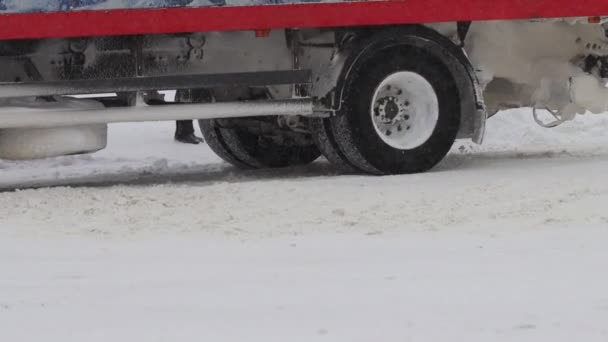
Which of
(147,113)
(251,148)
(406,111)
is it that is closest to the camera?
(147,113)

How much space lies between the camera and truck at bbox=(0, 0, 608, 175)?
352 inches

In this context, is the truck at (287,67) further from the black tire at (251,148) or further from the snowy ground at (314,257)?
the black tire at (251,148)

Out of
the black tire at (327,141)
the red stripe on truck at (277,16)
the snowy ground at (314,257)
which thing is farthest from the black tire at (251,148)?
the red stripe on truck at (277,16)

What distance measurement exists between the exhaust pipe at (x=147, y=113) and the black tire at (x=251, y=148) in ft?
4.97

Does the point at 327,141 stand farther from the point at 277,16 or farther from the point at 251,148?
the point at 251,148

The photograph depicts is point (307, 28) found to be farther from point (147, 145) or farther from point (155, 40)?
point (147, 145)

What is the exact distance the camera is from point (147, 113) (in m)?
9.24

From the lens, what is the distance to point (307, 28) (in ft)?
31.7

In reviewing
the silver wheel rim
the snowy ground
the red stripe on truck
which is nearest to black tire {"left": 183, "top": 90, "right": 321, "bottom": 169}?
the snowy ground

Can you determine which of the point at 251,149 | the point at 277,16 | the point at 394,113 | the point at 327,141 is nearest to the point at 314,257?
the point at 277,16

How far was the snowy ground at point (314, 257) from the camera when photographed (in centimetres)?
488

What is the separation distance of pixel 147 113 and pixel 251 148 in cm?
203

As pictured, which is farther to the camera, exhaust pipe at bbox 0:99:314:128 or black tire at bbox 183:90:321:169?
black tire at bbox 183:90:321:169

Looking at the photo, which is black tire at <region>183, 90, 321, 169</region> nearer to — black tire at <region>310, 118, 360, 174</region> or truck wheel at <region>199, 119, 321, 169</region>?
truck wheel at <region>199, 119, 321, 169</region>
